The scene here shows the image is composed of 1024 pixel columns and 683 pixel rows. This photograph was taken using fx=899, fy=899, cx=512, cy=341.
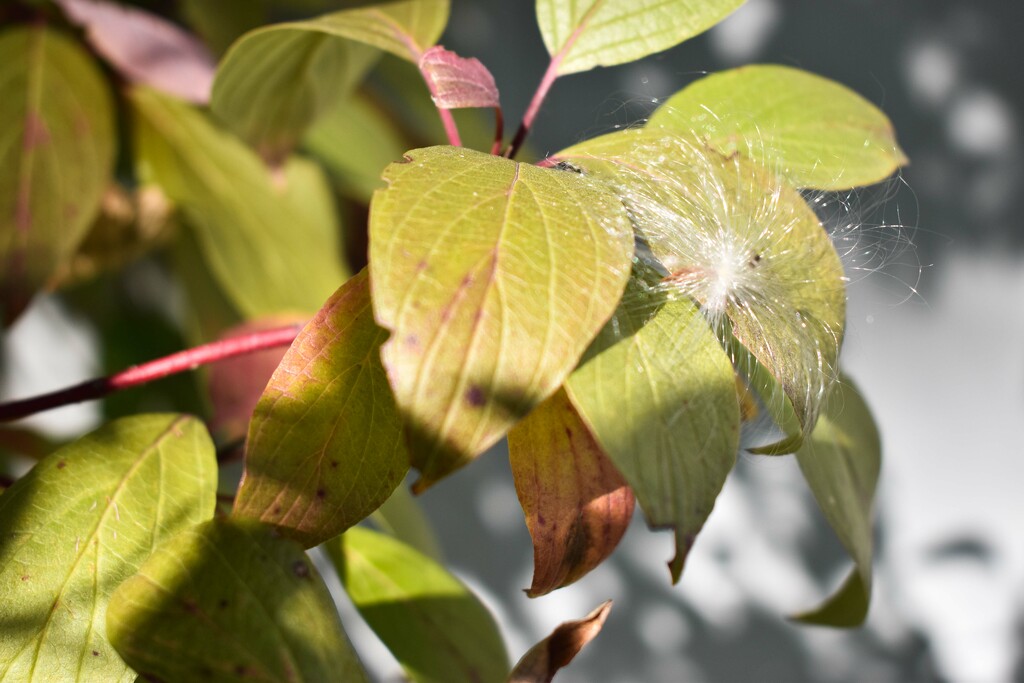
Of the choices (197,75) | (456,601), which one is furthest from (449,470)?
(197,75)

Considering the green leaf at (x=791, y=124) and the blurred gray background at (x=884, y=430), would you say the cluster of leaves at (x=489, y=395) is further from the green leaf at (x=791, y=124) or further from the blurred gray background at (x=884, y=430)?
the blurred gray background at (x=884, y=430)

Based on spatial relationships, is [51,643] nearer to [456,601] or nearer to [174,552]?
[174,552]

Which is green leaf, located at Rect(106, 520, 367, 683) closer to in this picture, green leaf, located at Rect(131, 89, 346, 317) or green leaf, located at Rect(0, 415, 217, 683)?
green leaf, located at Rect(0, 415, 217, 683)

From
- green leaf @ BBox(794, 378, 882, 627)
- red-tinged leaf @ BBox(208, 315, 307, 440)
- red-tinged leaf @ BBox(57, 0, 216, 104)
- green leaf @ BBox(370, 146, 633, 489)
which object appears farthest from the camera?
red-tinged leaf @ BBox(57, 0, 216, 104)

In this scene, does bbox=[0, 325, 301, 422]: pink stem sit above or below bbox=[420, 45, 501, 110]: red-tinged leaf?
below

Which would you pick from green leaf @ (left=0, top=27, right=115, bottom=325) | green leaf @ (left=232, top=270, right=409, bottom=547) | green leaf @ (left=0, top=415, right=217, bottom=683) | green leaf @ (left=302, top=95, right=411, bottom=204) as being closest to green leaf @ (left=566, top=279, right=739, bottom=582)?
green leaf @ (left=232, top=270, right=409, bottom=547)

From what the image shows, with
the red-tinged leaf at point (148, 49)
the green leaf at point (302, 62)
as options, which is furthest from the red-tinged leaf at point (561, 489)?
the red-tinged leaf at point (148, 49)

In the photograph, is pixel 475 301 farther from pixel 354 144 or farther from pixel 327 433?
pixel 354 144
